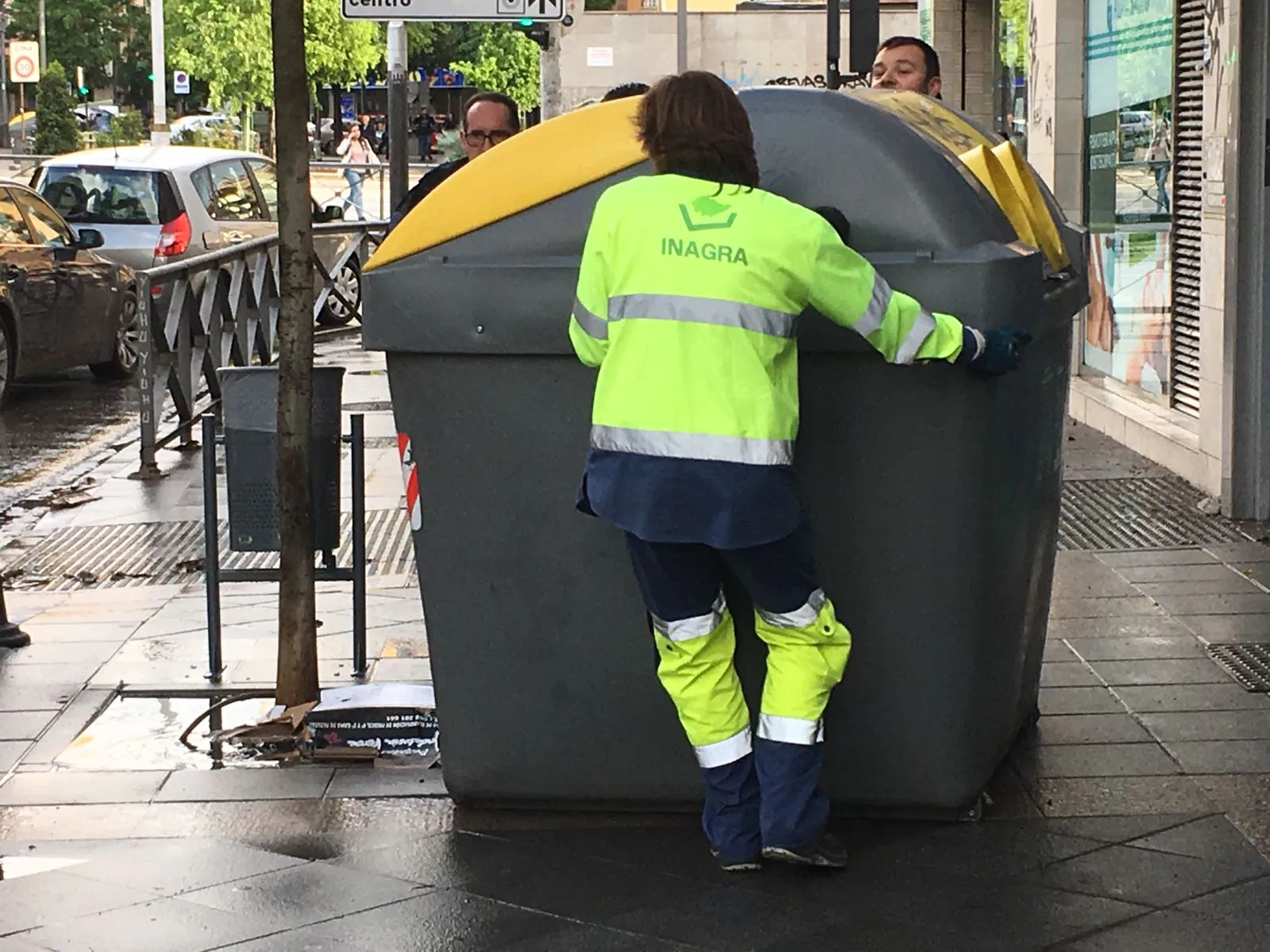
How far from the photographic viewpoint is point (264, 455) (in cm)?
621

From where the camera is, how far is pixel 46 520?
980 centimetres

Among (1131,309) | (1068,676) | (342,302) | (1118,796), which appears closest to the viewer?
(1118,796)

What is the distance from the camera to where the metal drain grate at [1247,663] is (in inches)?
236

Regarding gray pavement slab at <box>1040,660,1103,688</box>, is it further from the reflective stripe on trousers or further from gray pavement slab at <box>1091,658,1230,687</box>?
the reflective stripe on trousers

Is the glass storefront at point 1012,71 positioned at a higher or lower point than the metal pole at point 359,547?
higher

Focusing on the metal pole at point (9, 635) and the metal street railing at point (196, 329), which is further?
the metal street railing at point (196, 329)

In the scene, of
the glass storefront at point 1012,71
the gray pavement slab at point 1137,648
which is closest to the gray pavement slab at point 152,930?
the gray pavement slab at point 1137,648

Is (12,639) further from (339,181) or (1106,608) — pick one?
(339,181)

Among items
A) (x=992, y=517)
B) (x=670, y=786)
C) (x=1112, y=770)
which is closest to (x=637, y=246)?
(x=992, y=517)

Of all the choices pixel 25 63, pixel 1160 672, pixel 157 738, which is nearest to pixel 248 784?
pixel 157 738

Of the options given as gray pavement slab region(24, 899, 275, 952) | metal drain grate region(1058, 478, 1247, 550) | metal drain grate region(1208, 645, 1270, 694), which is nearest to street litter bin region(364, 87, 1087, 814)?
gray pavement slab region(24, 899, 275, 952)

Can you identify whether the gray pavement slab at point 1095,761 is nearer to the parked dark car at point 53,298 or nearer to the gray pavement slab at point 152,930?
the gray pavement slab at point 152,930

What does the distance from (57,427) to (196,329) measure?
5.16 ft

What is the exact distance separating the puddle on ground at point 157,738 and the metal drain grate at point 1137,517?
3.45m
